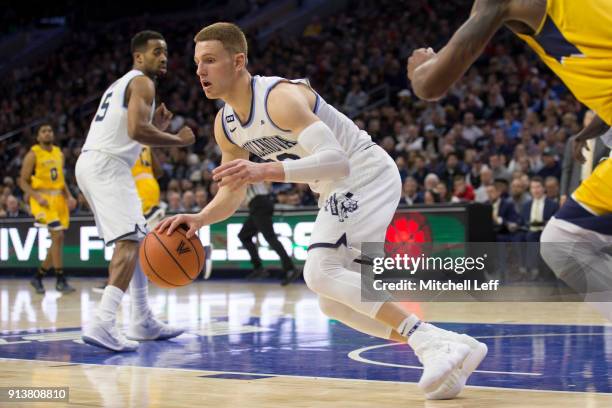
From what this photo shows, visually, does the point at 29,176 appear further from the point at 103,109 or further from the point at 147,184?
the point at 103,109

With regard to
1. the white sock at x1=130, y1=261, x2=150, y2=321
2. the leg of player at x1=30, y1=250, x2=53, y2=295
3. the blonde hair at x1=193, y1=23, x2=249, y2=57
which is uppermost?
the blonde hair at x1=193, y1=23, x2=249, y2=57

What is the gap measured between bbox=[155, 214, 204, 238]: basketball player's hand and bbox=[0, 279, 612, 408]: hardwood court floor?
741mm

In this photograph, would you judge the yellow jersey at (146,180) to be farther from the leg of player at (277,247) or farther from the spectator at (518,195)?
the spectator at (518,195)

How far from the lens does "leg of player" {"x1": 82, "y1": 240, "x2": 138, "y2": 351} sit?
20.5 feet

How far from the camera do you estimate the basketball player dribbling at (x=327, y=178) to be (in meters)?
4.42

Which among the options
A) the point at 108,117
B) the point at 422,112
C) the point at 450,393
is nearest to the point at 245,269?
the point at 422,112

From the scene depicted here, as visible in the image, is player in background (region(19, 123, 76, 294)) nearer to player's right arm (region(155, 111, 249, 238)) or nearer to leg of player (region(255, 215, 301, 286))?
leg of player (region(255, 215, 301, 286))

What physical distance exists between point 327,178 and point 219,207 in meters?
0.74

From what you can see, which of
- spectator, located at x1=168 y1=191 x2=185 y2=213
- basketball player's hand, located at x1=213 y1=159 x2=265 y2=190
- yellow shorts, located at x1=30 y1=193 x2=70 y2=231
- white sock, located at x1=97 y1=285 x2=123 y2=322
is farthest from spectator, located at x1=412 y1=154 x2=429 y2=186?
basketball player's hand, located at x1=213 y1=159 x2=265 y2=190

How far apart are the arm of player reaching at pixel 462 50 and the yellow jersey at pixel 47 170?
9.87 meters

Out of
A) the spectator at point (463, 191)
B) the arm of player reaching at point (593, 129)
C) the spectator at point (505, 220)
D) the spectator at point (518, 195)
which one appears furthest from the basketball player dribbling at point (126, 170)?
the spectator at point (463, 191)

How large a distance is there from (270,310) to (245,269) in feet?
16.6

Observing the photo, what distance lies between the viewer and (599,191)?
369cm

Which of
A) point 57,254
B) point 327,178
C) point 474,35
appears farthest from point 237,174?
point 57,254
